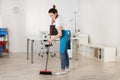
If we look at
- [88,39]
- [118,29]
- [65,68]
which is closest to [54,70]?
[65,68]

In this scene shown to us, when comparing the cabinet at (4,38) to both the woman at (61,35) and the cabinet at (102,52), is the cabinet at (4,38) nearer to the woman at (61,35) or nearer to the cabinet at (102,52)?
the cabinet at (102,52)

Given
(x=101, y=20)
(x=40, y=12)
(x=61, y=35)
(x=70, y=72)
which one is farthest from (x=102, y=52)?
(x=40, y=12)

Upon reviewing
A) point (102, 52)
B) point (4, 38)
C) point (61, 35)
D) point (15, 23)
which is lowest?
point (102, 52)

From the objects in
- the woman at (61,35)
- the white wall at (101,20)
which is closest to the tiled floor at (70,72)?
the woman at (61,35)

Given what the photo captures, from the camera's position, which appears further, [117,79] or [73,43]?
[73,43]

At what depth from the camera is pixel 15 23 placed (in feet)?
29.2

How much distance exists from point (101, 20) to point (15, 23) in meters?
3.28

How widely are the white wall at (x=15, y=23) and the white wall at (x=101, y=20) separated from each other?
233cm

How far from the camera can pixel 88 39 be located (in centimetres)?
855

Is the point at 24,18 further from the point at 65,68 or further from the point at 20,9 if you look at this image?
the point at 65,68

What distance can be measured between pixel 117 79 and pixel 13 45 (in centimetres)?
521

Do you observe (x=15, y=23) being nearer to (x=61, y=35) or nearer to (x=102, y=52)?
(x=102, y=52)

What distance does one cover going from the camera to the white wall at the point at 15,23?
8750 mm

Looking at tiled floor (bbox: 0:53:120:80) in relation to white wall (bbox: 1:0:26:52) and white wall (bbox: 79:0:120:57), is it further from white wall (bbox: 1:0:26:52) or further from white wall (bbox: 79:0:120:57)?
white wall (bbox: 1:0:26:52)
